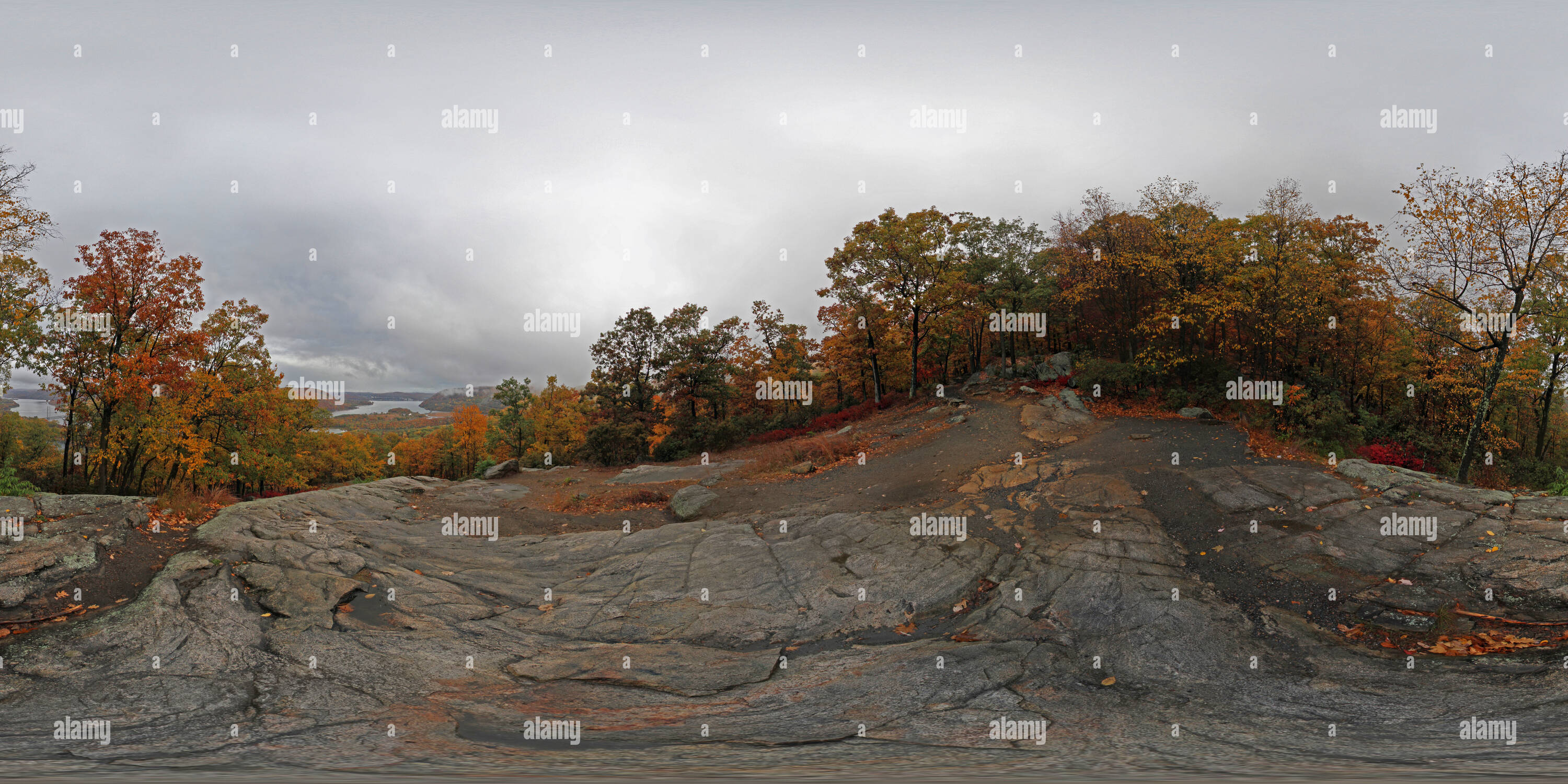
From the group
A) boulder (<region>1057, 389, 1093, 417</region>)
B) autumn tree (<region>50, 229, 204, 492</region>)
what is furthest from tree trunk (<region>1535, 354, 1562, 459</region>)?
autumn tree (<region>50, 229, 204, 492</region>)

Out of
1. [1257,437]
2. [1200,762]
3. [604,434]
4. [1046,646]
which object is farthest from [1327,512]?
[604,434]

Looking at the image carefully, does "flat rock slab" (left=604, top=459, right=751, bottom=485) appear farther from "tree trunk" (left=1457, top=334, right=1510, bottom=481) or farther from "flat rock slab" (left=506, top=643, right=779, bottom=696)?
"tree trunk" (left=1457, top=334, right=1510, bottom=481)

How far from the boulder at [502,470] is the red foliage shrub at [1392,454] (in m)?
37.1

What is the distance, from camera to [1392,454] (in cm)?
1922

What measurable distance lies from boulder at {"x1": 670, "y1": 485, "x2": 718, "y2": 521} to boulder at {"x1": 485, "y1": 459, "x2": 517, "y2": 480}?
15.0m

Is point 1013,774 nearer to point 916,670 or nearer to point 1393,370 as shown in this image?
point 916,670

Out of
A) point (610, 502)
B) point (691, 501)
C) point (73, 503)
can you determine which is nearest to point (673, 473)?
point (610, 502)

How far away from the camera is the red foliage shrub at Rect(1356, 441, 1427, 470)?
18.7 meters

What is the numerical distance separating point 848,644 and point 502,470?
26.2m

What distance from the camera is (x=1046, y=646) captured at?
8.70 m

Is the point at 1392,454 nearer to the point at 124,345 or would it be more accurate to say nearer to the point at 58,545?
the point at 58,545

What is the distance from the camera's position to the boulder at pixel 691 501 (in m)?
17.6

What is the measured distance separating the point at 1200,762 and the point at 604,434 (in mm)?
32254

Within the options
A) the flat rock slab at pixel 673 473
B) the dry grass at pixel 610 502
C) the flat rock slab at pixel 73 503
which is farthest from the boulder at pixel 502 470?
the flat rock slab at pixel 73 503
